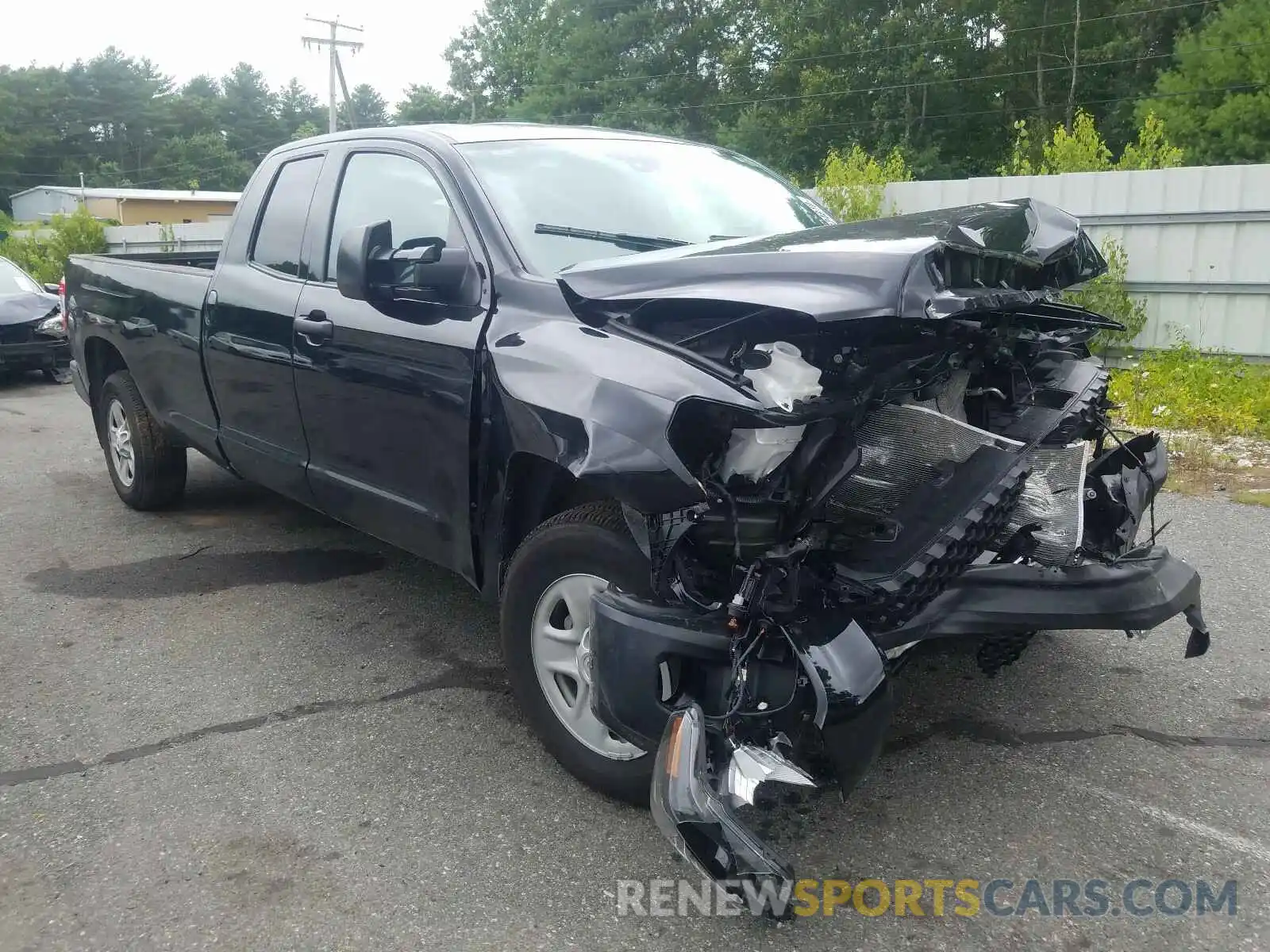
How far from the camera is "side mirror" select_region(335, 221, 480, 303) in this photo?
3270 millimetres

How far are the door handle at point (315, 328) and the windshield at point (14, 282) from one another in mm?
9334

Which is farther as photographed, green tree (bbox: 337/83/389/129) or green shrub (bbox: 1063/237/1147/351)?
green tree (bbox: 337/83/389/129)

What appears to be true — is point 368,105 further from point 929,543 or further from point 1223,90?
point 929,543

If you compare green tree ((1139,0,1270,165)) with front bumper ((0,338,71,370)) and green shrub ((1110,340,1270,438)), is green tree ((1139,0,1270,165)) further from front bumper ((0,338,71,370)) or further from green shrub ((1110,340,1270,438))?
front bumper ((0,338,71,370))

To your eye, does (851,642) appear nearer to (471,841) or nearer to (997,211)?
(471,841)

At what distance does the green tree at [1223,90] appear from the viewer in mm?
29406

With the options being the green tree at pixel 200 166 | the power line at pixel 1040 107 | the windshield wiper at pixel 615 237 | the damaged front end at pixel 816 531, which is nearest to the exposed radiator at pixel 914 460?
the damaged front end at pixel 816 531

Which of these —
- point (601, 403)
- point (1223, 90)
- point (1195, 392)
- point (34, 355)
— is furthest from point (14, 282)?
point (1223, 90)

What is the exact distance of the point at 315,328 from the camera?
3936mm

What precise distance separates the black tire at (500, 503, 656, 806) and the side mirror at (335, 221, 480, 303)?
84 centimetres

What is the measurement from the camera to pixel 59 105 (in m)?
73.6

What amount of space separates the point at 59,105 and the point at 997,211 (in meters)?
85.0

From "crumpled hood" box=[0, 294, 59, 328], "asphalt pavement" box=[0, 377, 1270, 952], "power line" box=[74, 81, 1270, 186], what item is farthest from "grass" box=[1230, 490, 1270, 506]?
"power line" box=[74, 81, 1270, 186]

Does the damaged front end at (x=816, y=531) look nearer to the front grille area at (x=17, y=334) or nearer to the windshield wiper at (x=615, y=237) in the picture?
the windshield wiper at (x=615, y=237)
